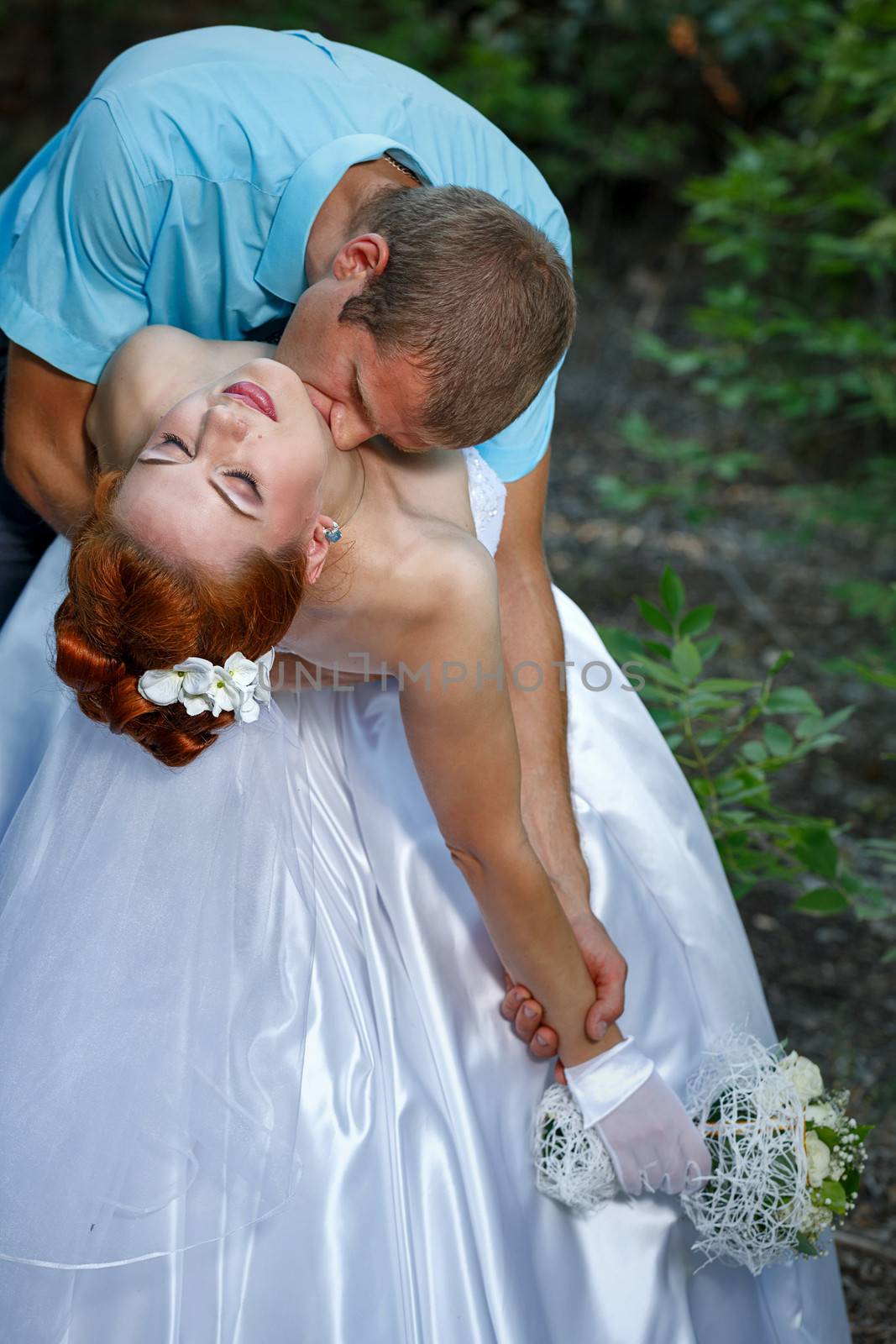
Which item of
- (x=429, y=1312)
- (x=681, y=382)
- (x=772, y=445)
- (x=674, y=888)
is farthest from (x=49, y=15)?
(x=429, y=1312)

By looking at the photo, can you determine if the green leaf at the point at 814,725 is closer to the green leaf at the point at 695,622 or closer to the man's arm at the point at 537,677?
the green leaf at the point at 695,622

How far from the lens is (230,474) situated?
1.63 meters

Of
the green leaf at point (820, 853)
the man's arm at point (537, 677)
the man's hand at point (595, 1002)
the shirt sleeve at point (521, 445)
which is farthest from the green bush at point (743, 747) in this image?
the man's hand at point (595, 1002)

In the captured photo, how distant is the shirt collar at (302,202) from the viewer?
1.97 meters

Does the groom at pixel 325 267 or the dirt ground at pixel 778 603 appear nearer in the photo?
the groom at pixel 325 267

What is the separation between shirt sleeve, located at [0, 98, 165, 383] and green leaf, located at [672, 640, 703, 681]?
3.72 feet

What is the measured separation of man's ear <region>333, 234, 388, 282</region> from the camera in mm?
1779

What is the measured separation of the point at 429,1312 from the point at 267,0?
8.29 metres

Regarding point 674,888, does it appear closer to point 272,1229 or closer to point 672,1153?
point 672,1153

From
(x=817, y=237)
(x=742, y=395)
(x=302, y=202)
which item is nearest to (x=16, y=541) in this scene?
(x=302, y=202)

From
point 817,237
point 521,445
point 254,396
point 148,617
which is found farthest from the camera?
point 817,237

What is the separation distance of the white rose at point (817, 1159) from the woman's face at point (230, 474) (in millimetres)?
1160

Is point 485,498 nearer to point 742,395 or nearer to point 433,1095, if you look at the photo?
point 433,1095

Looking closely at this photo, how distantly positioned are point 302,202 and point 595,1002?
4.25 feet
